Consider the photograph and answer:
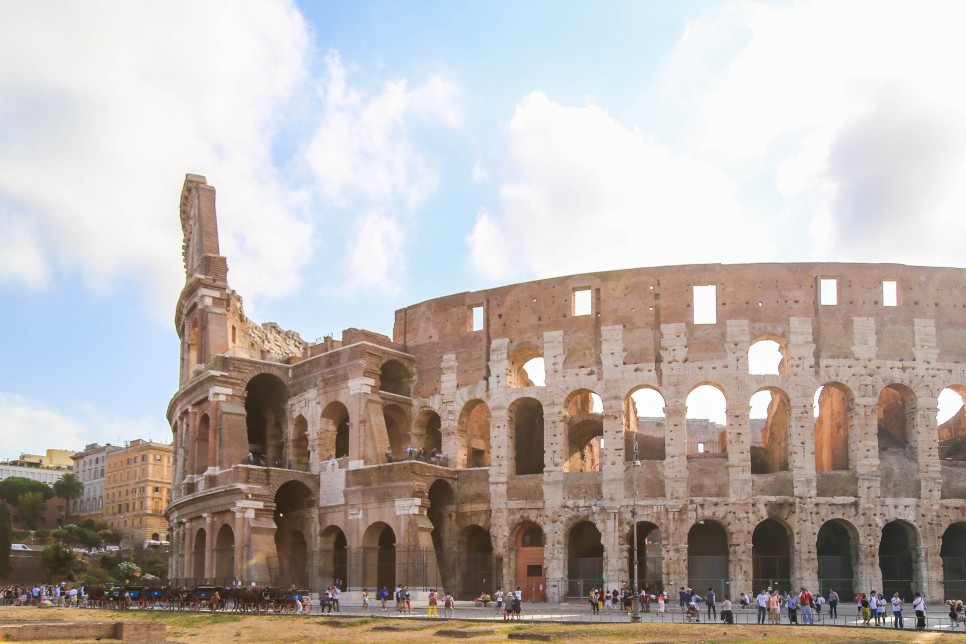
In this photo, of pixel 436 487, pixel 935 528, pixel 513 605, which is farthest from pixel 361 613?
pixel 935 528

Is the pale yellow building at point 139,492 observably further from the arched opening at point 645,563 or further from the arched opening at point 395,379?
the arched opening at point 645,563

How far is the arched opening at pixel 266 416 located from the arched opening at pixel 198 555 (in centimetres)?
397

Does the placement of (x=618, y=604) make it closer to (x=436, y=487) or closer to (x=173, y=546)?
(x=436, y=487)

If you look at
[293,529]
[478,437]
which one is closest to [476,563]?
[478,437]

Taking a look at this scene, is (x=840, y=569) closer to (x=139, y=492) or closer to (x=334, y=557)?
(x=334, y=557)

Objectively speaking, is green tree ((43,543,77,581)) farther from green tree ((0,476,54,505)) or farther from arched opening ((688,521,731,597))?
arched opening ((688,521,731,597))

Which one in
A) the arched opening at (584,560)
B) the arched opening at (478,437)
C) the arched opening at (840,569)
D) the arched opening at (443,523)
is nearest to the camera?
the arched opening at (840,569)

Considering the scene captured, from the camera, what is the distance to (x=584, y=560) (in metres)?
37.2

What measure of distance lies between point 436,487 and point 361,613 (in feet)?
25.7

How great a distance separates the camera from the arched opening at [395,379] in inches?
1666

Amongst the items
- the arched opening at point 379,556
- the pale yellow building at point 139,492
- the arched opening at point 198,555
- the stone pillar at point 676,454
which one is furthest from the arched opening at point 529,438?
the pale yellow building at point 139,492

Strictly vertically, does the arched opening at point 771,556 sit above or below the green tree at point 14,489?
below

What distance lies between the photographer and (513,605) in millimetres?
30406

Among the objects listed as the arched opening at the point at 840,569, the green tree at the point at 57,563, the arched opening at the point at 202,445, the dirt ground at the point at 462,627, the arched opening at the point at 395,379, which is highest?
the arched opening at the point at 395,379
